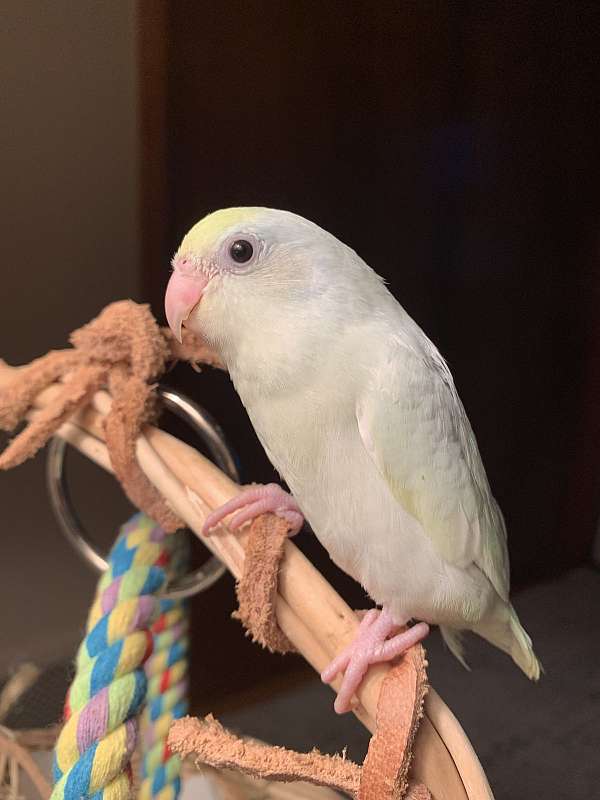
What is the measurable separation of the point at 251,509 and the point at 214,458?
15 centimetres

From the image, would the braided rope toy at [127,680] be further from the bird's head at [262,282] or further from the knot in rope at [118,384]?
the bird's head at [262,282]

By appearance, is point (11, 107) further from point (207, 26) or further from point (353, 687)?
point (353, 687)

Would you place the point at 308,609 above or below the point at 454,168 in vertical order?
below

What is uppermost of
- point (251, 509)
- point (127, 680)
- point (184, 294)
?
point (184, 294)

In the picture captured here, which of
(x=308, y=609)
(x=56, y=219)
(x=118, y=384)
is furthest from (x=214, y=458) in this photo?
(x=56, y=219)

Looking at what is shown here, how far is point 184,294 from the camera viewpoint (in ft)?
1.28

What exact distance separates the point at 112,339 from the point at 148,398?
0.06 m

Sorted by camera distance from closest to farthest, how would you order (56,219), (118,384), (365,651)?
(365,651), (118,384), (56,219)

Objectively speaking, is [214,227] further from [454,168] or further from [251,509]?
[454,168]

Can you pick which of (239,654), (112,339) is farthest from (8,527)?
(112,339)

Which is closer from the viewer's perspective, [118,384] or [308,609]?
[308,609]

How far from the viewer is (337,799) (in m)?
0.58

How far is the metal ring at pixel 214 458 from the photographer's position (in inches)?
20.1

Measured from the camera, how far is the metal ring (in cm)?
51
